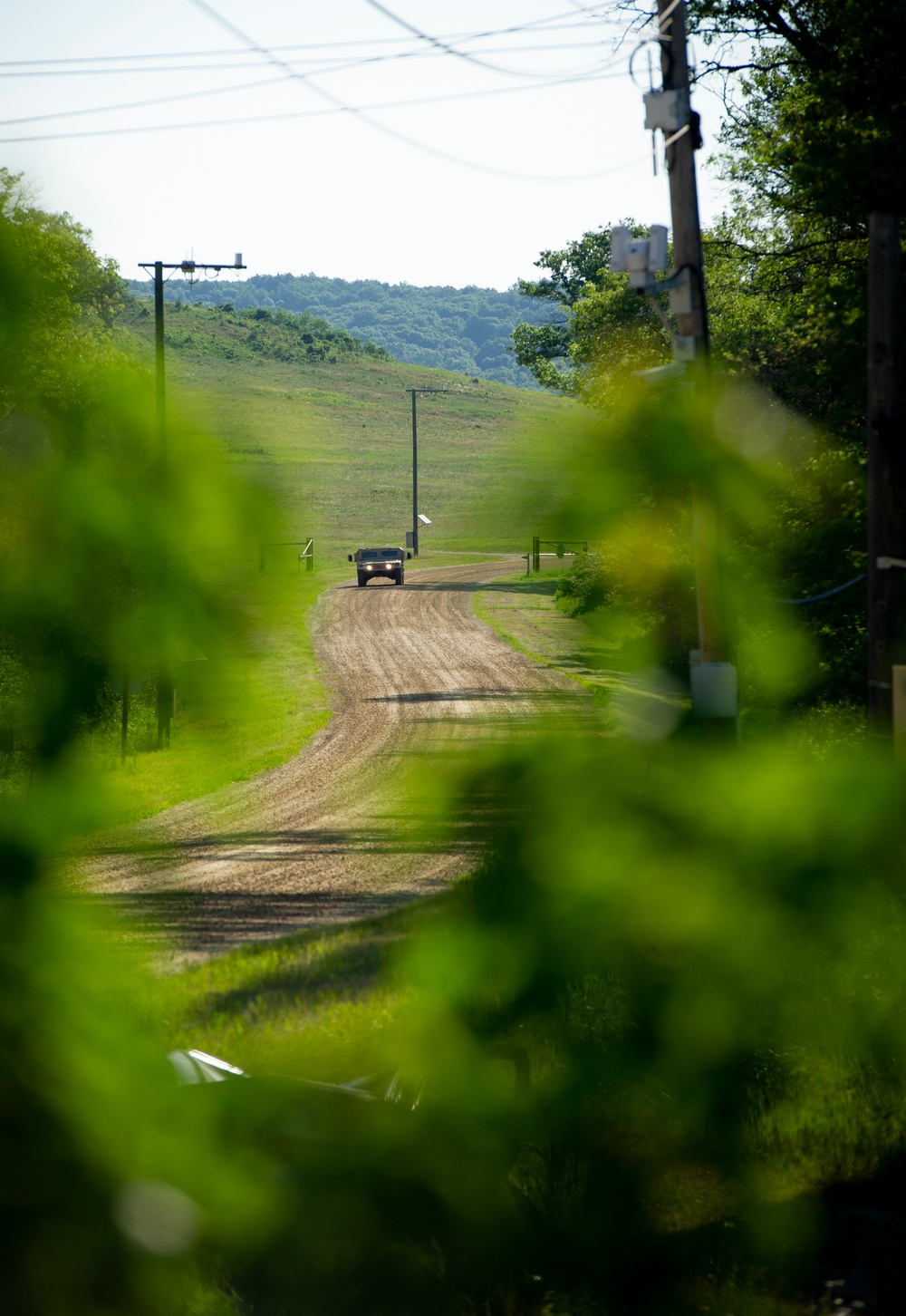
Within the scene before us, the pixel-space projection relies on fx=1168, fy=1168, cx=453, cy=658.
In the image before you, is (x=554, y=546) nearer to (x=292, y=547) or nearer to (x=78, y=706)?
(x=292, y=547)

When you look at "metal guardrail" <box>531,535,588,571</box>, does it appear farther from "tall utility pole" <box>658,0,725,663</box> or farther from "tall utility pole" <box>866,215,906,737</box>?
"tall utility pole" <box>658,0,725,663</box>

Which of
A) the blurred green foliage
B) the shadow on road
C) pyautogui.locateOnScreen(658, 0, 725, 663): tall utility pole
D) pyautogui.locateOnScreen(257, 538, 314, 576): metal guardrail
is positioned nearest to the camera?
the blurred green foliage

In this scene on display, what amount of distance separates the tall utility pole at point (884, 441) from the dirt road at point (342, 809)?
2.42 m

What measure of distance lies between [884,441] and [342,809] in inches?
176

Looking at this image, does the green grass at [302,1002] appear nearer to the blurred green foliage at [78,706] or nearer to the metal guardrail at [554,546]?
the blurred green foliage at [78,706]

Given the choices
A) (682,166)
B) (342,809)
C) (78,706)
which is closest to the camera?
(78,706)

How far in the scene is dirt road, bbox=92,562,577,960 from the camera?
4.85 feet

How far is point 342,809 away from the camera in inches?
184

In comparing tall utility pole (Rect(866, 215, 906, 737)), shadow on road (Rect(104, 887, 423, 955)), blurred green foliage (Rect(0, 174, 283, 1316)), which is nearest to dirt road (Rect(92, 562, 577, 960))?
shadow on road (Rect(104, 887, 423, 955))

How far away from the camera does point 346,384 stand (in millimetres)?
79625

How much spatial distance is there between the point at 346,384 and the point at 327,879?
236 ft

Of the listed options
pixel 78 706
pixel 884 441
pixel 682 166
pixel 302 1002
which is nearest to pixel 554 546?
pixel 78 706

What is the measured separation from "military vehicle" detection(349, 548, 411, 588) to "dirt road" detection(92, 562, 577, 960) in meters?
6.49

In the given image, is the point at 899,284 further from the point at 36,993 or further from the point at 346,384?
the point at 346,384
